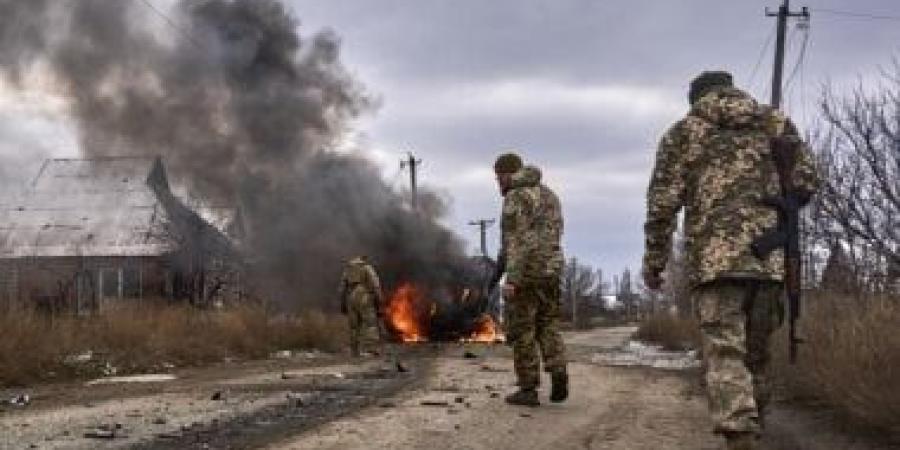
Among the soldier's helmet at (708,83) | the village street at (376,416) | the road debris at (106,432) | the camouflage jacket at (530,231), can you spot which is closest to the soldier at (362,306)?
the village street at (376,416)

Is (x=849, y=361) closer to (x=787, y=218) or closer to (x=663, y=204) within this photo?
(x=787, y=218)

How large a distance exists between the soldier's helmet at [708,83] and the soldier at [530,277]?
10.6ft

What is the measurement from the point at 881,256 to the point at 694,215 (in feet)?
25.1

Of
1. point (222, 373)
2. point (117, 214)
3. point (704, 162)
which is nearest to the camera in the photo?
point (704, 162)

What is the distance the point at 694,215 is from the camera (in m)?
6.14

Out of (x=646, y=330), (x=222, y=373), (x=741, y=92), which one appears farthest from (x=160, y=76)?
(x=741, y=92)

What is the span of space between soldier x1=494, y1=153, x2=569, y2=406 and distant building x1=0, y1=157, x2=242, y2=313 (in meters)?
26.7

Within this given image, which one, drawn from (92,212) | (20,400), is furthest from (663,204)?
(92,212)

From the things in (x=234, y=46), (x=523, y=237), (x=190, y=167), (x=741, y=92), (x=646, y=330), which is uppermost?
(x=234, y=46)

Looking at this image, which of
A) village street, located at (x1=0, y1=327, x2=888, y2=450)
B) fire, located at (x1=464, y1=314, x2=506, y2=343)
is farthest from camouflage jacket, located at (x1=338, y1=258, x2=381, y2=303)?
fire, located at (x1=464, y1=314, x2=506, y2=343)

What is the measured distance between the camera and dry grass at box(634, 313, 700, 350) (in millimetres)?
27266

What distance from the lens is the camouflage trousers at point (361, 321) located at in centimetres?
2030

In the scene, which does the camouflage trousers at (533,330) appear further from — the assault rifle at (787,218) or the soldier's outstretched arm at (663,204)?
the assault rifle at (787,218)

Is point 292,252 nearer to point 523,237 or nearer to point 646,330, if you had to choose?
point 646,330
